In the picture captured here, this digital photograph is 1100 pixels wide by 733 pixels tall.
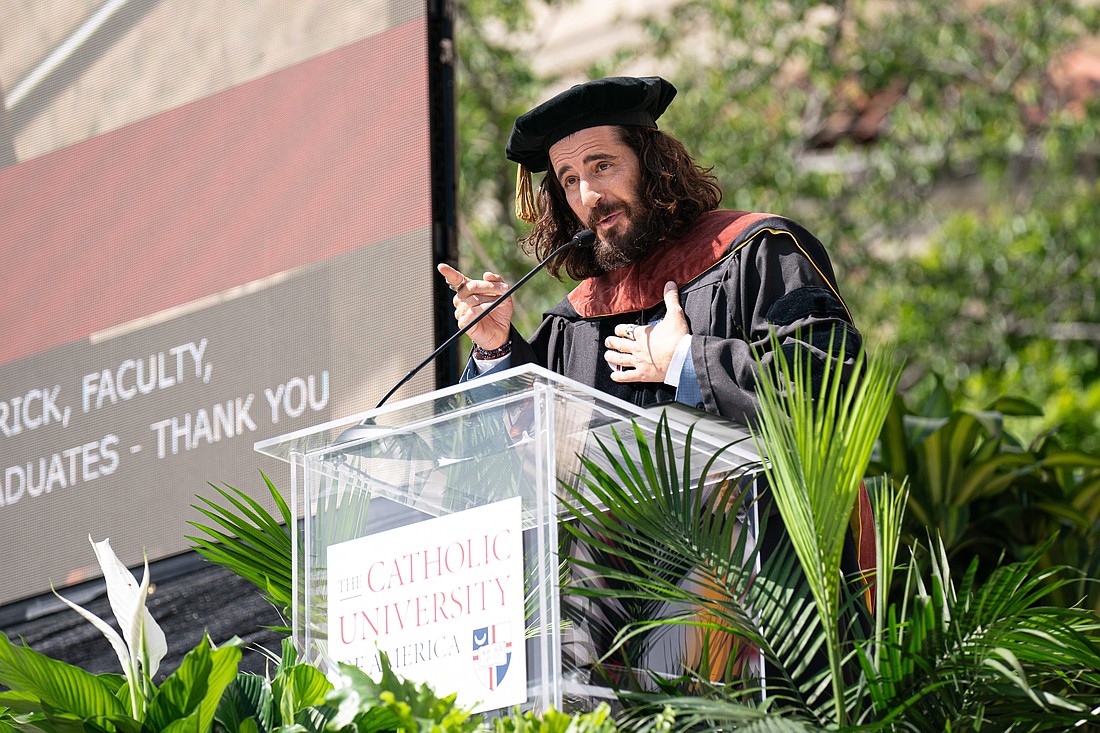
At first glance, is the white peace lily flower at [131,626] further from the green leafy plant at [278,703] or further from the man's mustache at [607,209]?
the man's mustache at [607,209]

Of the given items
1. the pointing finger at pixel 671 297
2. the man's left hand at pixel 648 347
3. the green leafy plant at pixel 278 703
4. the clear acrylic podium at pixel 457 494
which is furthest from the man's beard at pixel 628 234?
the green leafy plant at pixel 278 703

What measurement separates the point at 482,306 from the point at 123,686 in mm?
960

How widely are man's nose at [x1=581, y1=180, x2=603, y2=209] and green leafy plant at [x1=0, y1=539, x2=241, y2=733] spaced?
1.12m

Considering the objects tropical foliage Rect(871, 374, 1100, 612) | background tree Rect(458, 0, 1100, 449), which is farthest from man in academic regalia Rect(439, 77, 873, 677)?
background tree Rect(458, 0, 1100, 449)

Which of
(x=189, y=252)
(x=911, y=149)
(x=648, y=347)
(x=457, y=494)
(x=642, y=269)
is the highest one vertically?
(x=911, y=149)

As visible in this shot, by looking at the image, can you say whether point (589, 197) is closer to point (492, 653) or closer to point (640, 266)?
point (640, 266)

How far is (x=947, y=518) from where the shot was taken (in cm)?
478

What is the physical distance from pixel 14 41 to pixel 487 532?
3.19 meters

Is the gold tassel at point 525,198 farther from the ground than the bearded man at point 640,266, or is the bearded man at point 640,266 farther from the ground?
the gold tassel at point 525,198

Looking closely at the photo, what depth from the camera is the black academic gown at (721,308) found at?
2686mm

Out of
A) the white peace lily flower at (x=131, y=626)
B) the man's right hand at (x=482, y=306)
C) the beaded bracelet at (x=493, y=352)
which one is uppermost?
the man's right hand at (x=482, y=306)

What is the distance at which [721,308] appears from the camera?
9.64 feet

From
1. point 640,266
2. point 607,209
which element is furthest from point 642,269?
point 607,209

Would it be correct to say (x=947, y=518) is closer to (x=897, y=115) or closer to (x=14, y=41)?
(x=14, y=41)
